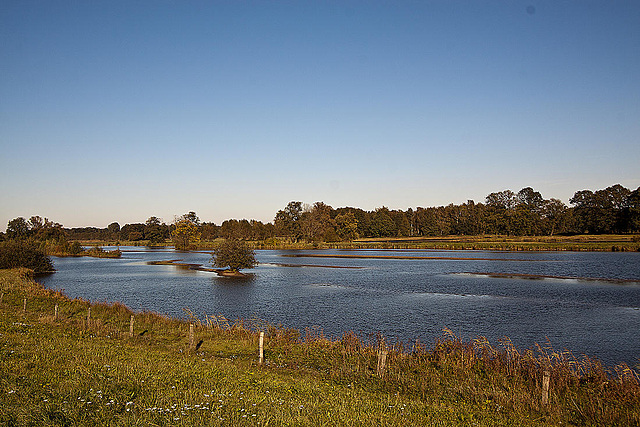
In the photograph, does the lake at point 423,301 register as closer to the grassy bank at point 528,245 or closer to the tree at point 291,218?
the grassy bank at point 528,245

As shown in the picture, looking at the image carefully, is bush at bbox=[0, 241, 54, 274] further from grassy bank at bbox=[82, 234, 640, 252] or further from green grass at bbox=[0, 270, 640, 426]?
grassy bank at bbox=[82, 234, 640, 252]

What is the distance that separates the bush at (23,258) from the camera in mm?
60438

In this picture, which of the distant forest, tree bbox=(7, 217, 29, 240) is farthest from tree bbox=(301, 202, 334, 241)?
tree bbox=(7, 217, 29, 240)

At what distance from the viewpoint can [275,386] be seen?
11.9m

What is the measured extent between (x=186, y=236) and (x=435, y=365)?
15227 centimetres

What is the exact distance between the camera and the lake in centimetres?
2456

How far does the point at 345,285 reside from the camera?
4984cm

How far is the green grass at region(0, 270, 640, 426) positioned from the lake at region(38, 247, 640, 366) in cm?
681

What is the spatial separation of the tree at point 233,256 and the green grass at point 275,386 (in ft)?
141

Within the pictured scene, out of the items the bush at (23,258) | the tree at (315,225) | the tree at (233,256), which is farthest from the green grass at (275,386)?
the tree at (315,225)

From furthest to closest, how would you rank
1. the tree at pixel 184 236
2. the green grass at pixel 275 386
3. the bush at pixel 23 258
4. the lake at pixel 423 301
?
the tree at pixel 184 236 < the bush at pixel 23 258 < the lake at pixel 423 301 < the green grass at pixel 275 386

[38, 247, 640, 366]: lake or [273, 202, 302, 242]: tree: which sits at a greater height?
[273, 202, 302, 242]: tree

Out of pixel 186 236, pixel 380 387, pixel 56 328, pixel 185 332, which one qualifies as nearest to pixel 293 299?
pixel 185 332

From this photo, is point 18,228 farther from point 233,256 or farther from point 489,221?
point 489,221
